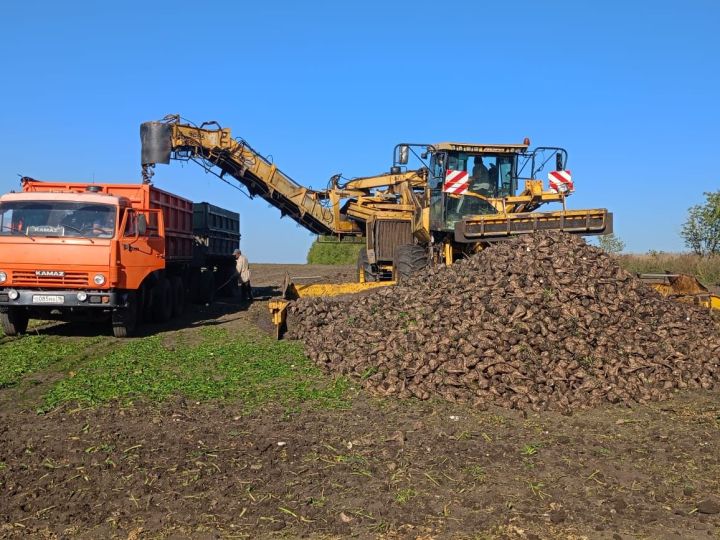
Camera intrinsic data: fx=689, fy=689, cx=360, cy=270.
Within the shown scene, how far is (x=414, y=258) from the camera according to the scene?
1463 centimetres

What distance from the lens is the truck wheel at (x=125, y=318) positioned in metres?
12.4

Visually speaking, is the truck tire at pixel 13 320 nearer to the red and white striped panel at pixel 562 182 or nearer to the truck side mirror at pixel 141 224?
the truck side mirror at pixel 141 224

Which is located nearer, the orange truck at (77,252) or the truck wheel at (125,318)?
the orange truck at (77,252)

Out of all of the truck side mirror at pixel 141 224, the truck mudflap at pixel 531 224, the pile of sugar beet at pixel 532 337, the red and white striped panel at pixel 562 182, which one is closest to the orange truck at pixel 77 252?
the truck side mirror at pixel 141 224

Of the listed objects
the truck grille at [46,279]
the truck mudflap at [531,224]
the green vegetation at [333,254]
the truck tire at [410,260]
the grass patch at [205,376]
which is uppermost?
Result: the green vegetation at [333,254]

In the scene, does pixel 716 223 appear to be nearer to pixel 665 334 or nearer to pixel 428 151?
pixel 428 151

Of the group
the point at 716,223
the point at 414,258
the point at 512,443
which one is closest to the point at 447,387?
the point at 512,443

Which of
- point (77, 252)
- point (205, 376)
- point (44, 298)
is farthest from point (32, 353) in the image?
point (205, 376)

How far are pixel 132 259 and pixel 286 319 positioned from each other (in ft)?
9.92

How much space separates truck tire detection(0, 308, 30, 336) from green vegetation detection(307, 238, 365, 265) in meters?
37.2

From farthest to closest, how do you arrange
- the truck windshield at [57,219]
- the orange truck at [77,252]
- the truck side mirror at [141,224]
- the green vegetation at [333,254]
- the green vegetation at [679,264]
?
1. the green vegetation at [333,254]
2. the green vegetation at [679,264]
3. the truck side mirror at [141,224]
4. the truck windshield at [57,219]
5. the orange truck at [77,252]

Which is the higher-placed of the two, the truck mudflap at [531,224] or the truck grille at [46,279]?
the truck mudflap at [531,224]

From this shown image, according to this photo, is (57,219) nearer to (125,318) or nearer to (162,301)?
(125,318)

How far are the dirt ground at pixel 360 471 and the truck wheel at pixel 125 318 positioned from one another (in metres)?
4.59
